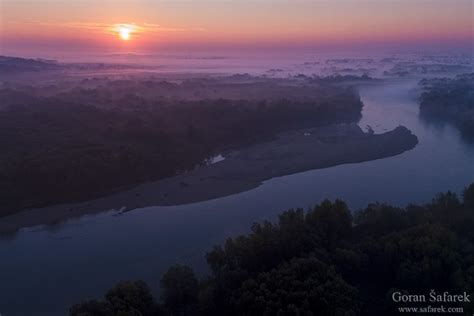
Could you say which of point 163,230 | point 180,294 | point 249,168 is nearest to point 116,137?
point 249,168

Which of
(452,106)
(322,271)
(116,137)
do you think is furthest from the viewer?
(452,106)

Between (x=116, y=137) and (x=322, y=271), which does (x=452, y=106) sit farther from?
(x=322, y=271)

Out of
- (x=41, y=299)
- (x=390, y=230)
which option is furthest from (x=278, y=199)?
(x=41, y=299)

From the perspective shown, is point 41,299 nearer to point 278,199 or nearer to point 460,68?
point 278,199

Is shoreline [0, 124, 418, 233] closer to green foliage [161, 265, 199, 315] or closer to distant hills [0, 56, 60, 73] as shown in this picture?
green foliage [161, 265, 199, 315]

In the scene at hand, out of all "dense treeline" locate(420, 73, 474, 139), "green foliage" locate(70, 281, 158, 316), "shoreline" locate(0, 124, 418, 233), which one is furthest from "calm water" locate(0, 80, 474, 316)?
"dense treeline" locate(420, 73, 474, 139)

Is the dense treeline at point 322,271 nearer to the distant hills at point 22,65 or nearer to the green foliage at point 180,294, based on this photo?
the green foliage at point 180,294

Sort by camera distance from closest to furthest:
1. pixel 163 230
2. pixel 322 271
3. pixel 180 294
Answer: pixel 322 271, pixel 180 294, pixel 163 230

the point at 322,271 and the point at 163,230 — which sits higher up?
the point at 322,271
